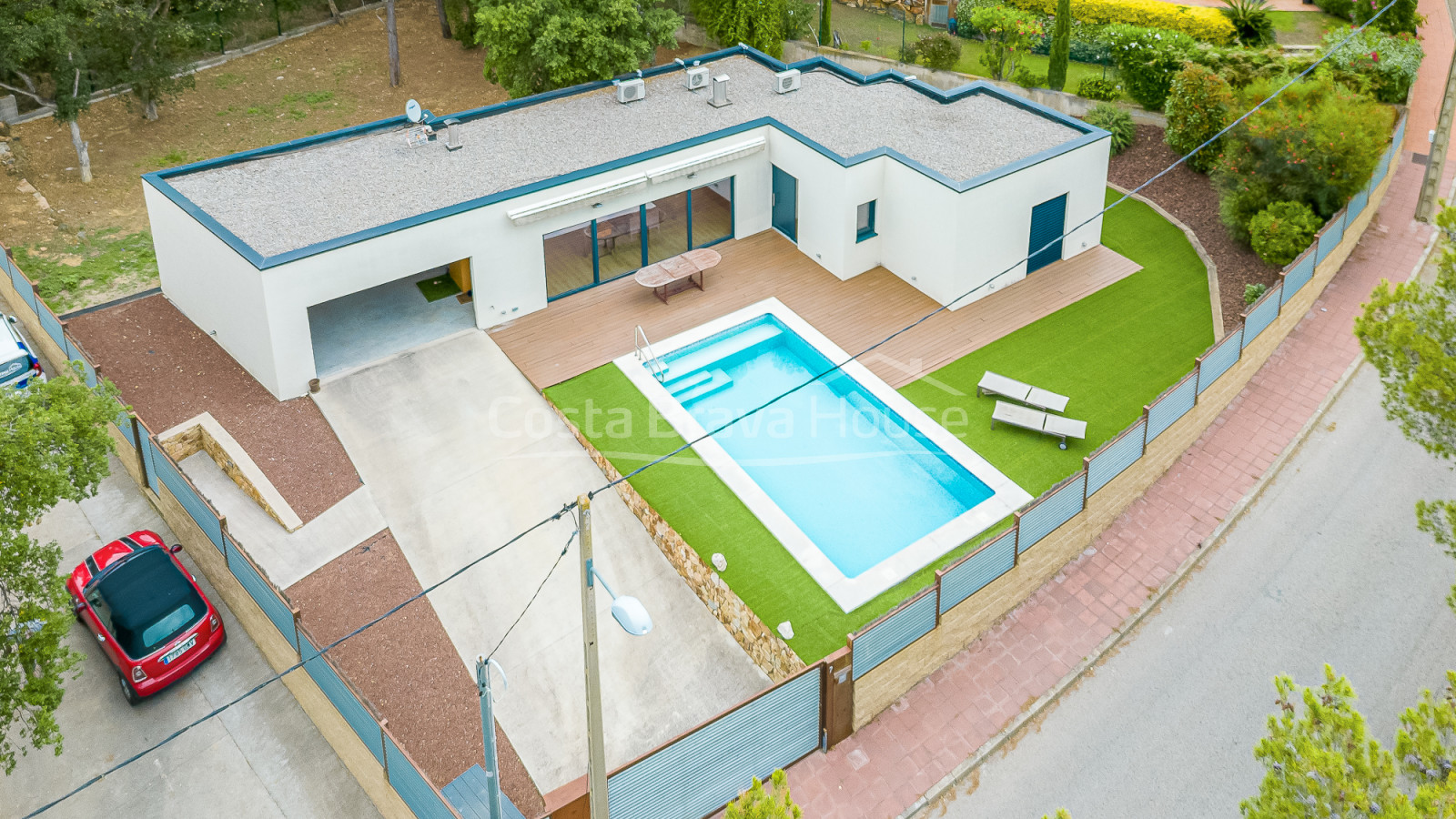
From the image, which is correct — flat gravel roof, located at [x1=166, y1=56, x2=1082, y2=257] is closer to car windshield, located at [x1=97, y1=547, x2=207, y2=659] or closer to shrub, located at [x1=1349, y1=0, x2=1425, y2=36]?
car windshield, located at [x1=97, y1=547, x2=207, y2=659]

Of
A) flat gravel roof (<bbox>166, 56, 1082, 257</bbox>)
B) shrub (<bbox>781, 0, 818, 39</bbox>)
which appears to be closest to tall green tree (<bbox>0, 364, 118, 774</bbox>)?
flat gravel roof (<bbox>166, 56, 1082, 257</bbox>)

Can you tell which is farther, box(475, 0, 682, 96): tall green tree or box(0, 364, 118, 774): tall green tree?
box(475, 0, 682, 96): tall green tree

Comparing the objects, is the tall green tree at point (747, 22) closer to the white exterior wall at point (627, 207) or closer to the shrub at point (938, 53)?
the shrub at point (938, 53)

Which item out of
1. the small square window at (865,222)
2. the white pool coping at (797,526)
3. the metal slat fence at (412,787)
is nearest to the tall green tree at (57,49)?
the white pool coping at (797,526)

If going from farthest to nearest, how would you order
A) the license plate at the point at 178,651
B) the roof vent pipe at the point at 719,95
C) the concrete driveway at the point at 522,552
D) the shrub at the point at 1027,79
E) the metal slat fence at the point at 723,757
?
the shrub at the point at 1027,79, the roof vent pipe at the point at 719,95, the license plate at the point at 178,651, the concrete driveway at the point at 522,552, the metal slat fence at the point at 723,757

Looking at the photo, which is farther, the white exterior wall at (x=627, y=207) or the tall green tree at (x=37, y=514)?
the white exterior wall at (x=627, y=207)

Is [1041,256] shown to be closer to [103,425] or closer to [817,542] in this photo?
[817,542]

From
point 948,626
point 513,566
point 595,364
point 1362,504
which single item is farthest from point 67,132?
point 1362,504
